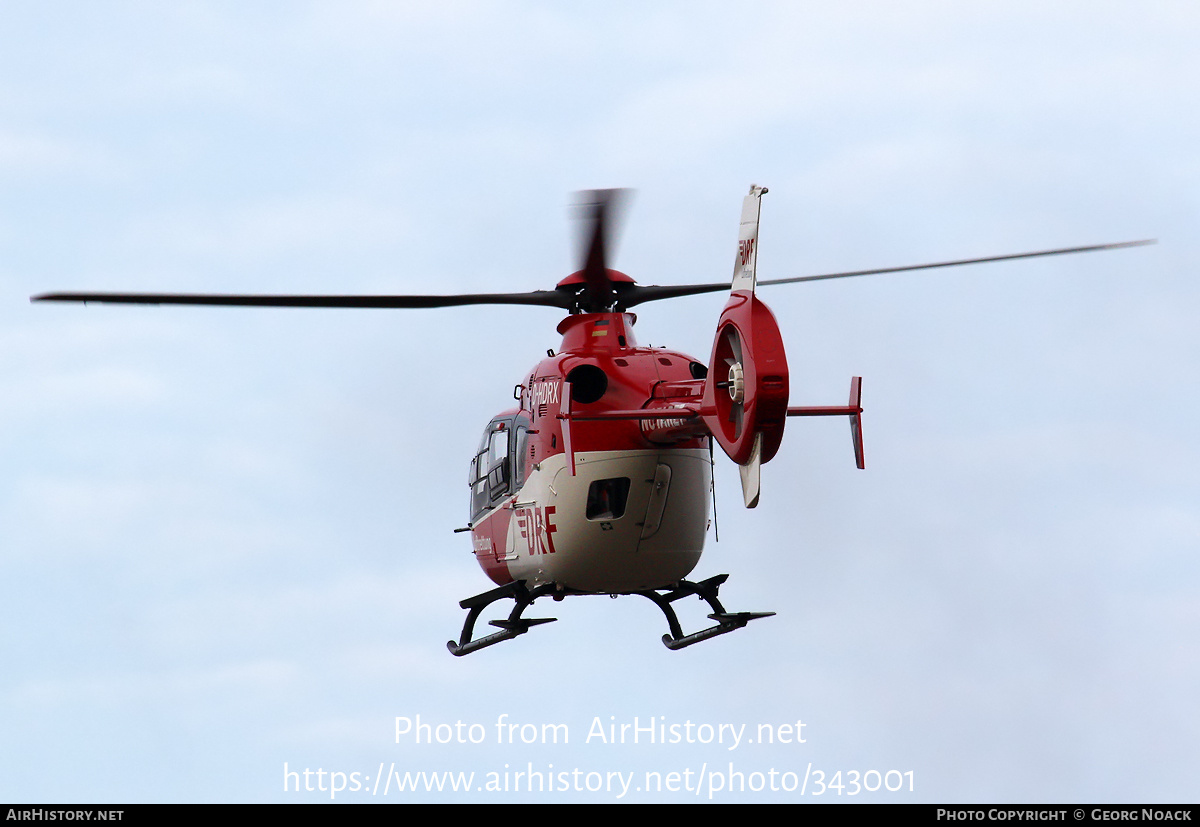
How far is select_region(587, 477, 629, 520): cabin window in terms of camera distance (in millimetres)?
23047

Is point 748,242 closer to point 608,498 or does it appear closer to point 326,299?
point 608,498

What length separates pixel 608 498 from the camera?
2311cm

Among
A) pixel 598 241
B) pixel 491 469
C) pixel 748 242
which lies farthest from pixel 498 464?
pixel 748 242

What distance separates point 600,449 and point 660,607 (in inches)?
136

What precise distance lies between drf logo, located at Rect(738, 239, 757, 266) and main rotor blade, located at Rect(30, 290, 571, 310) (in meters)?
5.24

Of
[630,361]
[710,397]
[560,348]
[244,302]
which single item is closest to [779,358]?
[710,397]

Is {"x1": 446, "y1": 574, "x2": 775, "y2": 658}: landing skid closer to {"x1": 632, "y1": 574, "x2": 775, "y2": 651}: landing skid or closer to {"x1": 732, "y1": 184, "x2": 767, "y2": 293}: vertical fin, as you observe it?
{"x1": 632, "y1": 574, "x2": 775, "y2": 651}: landing skid

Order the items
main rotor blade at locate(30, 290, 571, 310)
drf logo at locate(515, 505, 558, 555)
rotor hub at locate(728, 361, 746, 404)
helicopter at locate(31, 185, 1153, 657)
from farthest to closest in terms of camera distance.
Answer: drf logo at locate(515, 505, 558, 555) → helicopter at locate(31, 185, 1153, 657) → main rotor blade at locate(30, 290, 571, 310) → rotor hub at locate(728, 361, 746, 404)

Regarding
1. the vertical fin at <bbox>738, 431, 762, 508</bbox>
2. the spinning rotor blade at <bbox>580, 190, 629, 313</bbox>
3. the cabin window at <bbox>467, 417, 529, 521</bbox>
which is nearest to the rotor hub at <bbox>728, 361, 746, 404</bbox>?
the vertical fin at <bbox>738, 431, 762, 508</bbox>

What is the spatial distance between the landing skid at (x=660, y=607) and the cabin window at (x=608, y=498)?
179cm

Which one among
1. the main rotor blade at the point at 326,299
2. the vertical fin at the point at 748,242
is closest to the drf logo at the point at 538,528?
the main rotor blade at the point at 326,299

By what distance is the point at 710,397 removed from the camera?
2023cm

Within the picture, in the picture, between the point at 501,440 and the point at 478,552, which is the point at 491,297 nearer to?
the point at 501,440

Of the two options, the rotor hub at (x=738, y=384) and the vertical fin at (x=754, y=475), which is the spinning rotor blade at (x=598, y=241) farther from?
the vertical fin at (x=754, y=475)
